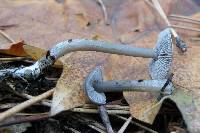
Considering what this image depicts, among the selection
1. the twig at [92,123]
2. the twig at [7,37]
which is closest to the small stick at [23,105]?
the twig at [92,123]

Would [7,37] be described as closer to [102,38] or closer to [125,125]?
[102,38]

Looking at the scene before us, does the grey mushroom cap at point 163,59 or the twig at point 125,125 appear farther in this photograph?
the grey mushroom cap at point 163,59

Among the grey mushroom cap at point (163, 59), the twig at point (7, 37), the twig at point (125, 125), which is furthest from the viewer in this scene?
the twig at point (7, 37)

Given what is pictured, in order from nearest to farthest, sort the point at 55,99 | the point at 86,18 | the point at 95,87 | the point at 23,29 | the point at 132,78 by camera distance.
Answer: the point at 55,99, the point at 95,87, the point at 132,78, the point at 23,29, the point at 86,18

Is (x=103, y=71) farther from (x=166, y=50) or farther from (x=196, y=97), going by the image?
(x=196, y=97)

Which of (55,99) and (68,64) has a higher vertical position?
(68,64)

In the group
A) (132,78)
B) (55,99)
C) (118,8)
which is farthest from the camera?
(118,8)

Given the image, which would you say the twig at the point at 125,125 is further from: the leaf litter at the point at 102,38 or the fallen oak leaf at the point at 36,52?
the fallen oak leaf at the point at 36,52

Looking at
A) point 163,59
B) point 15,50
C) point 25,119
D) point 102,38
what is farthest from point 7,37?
point 163,59

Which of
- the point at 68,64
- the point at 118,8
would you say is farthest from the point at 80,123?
the point at 118,8
